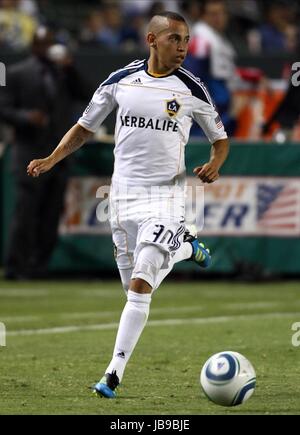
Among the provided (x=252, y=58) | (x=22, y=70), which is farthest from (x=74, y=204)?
(x=252, y=58)

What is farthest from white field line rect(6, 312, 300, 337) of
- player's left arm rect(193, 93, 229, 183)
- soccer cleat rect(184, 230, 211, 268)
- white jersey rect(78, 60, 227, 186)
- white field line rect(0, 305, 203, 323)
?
player's left arm rect(193, 93, 229, 183)

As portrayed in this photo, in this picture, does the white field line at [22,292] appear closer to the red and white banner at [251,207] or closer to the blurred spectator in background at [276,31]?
the red and white banner at [251,207]

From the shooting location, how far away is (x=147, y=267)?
25.3 ft

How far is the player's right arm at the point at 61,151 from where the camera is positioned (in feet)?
26.6

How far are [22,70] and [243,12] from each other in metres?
9.72

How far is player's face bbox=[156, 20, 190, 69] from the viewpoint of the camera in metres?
7.95

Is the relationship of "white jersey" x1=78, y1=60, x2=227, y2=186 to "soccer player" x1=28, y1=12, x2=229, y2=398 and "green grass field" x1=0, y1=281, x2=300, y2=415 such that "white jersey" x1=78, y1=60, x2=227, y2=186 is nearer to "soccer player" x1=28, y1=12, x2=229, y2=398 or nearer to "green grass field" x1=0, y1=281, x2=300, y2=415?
"soccer player" x1=28, y1=12, x2=229, y2=398

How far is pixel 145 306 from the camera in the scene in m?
7.73

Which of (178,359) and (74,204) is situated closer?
(178,359)

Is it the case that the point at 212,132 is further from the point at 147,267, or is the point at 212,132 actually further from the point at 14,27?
the point at 14,27

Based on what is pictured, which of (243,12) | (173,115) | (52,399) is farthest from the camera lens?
(243,12)

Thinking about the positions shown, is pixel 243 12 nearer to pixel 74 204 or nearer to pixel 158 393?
pixel 74 204

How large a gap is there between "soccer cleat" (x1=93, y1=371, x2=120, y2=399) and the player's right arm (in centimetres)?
145

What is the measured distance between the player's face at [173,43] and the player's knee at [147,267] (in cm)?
125
